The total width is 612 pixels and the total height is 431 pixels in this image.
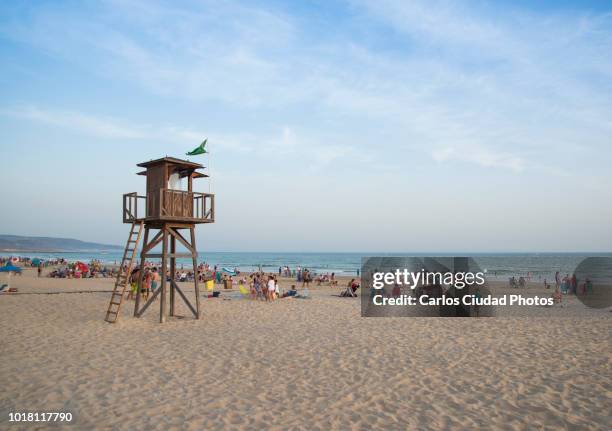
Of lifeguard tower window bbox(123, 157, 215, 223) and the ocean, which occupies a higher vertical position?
lifeguard tower window bbox(123, 157, 215, 223)

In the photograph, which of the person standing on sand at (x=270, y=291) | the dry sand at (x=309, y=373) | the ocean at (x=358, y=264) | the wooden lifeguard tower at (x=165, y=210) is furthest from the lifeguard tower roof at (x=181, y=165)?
the ocean at (x=358, y=264)

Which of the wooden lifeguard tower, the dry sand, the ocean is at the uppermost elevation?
the wooden lifeguard tower

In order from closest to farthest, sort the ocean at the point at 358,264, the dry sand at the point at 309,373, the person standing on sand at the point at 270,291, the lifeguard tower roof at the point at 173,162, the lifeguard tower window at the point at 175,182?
the dry sand at the point at 309,373
the lifeguard tower roof at the point at 173,162
the lifeguard tower window at the point at 175,182
the person standing on sand at the point at 270,291
the ocean at the point at 358,264

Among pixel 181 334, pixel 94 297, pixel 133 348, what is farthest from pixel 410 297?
pixel 94 297

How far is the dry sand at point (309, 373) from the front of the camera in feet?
21.5

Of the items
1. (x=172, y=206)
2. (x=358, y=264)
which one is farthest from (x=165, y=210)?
(x=358, y=264)

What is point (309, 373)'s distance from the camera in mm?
8742

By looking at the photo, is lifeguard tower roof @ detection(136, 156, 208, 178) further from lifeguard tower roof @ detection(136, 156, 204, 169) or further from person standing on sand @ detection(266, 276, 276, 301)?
person standing on sand @ detection(266, 276, 276, 301)

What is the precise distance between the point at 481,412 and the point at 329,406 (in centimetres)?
241

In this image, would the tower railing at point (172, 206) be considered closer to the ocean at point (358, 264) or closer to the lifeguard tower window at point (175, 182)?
the lifeguard tower window at point (175, 182)

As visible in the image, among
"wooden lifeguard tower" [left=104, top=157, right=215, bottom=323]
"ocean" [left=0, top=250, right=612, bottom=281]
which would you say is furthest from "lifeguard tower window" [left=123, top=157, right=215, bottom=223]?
"ocean" [left=0, top=250, right=612, bottom=281]

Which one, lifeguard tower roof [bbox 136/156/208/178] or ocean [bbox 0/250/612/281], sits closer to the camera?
lifeguard tower roof [bbox 136/156/208/178]

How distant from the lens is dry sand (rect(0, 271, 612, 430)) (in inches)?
258

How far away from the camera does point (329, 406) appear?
6.97 m
